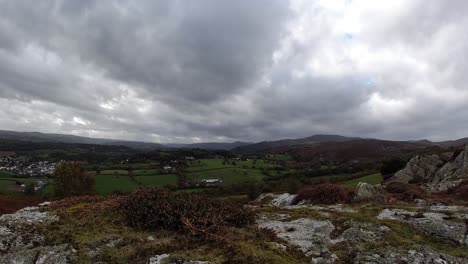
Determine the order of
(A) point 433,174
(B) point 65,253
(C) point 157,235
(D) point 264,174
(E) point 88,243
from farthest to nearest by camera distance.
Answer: (D) point 264,174, (A) point 433,174, (C) point 157,235, (E) point 88,243, (B) point 65,253

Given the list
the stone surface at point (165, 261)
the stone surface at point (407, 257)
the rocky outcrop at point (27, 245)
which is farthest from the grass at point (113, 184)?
the stone surface at point (407, 257)

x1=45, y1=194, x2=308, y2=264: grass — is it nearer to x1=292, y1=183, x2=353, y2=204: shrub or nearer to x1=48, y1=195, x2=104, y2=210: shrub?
x1=48, y1=195, x2=104, y2=210: shrub

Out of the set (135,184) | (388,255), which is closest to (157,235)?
(388,255)

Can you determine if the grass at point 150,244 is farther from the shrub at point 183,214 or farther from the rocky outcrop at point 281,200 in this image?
the rocky outcrop at point 281,200

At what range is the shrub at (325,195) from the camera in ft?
67.8

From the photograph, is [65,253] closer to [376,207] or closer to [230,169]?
[376,207]

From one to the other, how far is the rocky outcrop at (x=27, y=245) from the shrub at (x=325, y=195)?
53.3 feet

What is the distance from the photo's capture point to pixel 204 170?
12794 centimetres

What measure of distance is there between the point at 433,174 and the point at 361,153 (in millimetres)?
141876

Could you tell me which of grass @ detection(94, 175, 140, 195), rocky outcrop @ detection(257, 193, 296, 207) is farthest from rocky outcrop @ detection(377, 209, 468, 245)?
grass @ detection(94, 175, 140, 195)

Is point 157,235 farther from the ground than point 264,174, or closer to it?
farther from the ground

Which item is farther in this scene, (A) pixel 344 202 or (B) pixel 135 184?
(B) pixel 135 184

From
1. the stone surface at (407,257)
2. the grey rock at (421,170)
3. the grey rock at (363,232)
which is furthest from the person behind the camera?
the grey rock at (421,170)

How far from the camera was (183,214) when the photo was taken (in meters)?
11.5
